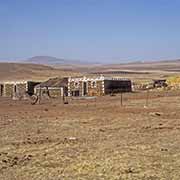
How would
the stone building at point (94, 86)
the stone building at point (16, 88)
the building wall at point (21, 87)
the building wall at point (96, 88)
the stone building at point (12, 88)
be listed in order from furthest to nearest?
the stone building at point (12, 88), the building wall at point (21, 87), the stone building at point (16, 88), the stone building at point (94, 86), the building wall at point (96, 88)

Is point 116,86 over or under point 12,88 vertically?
over

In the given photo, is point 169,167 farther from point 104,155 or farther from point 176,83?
point 176,83

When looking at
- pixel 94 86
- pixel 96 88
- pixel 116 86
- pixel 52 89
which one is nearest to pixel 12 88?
pixel 52 89

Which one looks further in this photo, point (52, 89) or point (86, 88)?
point (86, 88)

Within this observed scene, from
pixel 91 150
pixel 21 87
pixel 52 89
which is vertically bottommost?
pixel 91 150

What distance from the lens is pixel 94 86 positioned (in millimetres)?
59594

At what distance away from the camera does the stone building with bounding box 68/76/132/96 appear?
193 ft

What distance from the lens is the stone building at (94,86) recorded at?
193 feet

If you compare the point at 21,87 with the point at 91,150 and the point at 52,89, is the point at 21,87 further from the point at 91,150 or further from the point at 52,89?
the point at 91,150

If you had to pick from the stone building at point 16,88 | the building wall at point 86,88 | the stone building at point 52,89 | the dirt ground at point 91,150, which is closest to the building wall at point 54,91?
the stone building at point 52,89

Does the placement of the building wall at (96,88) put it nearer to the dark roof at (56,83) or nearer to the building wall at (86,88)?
the building wall at (86,88)

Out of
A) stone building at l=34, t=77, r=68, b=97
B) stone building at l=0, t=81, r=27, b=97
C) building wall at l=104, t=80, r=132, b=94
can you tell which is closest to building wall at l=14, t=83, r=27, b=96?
stone building at l=0, t=81, r=27, b=97

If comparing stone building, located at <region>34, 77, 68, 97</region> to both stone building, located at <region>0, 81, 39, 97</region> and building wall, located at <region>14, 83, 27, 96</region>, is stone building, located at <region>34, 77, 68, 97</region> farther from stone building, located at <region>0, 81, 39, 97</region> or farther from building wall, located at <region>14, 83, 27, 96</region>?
building wall, located at <region>14, 83, 27, 96</region>

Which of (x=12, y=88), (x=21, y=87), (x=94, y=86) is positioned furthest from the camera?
(x=12, y=88)
